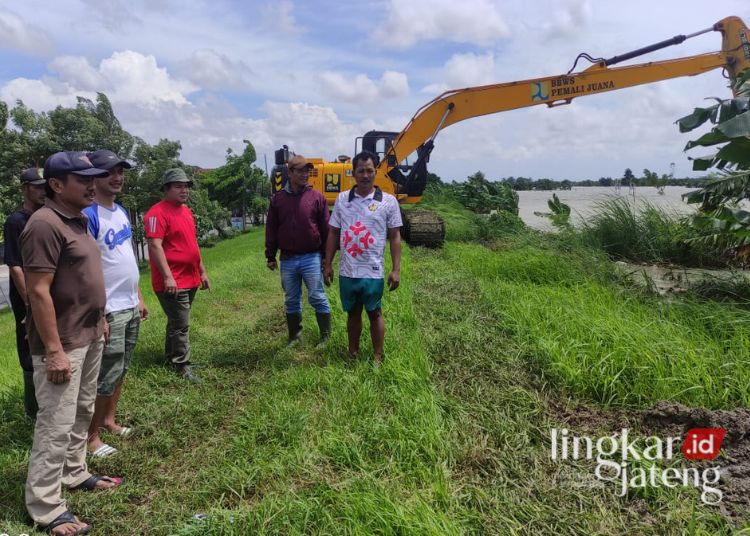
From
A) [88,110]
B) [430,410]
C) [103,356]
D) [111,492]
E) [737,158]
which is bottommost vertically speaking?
[111,492]

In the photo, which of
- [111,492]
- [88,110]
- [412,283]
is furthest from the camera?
[88,110]

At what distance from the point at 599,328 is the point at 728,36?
8.17 m

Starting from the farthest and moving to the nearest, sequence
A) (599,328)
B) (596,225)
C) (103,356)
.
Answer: (596,225), (599,328), (103,356)

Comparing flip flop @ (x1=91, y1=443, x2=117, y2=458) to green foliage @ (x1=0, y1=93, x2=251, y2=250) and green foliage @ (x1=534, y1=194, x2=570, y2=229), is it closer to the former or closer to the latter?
green foliage @ (x1=534, y1=194, x2=570, y2=229)

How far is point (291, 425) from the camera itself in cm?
290

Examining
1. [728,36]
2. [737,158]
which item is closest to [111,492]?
[737,158]

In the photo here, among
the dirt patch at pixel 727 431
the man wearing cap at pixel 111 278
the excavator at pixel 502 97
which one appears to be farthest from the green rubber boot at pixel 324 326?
the excavator at pixel 502 97

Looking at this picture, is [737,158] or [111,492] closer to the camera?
[111,492]

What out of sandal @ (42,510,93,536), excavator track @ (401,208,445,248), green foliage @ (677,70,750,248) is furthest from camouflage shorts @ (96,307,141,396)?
excavator track @ (401,208,445,248)

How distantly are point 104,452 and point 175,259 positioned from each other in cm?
154

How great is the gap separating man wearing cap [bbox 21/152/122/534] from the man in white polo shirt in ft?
6.12

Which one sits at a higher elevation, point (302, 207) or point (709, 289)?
point (302, 207)

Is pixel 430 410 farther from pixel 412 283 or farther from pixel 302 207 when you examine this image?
pixel 412 283

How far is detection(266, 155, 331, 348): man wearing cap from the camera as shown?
4.26 metres
